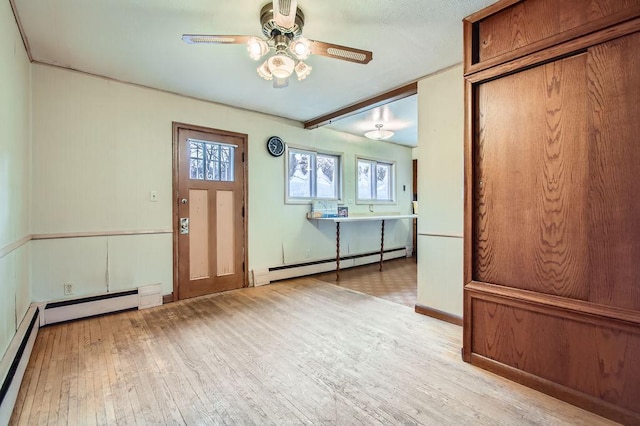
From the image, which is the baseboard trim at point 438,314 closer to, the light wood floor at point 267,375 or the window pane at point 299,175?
the light wood floor at point 267,375

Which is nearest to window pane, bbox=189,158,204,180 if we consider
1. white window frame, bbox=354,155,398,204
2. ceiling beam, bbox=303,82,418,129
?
ceiling beam, bbox=303,82,418,129

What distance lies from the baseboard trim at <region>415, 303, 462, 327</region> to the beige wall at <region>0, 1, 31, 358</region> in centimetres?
311

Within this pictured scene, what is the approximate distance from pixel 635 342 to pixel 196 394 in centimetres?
232

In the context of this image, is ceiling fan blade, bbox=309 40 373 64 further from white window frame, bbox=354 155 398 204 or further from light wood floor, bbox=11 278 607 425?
white window frame, bbox=354 155 398 204

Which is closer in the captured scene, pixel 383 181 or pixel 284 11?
pixel 284 11

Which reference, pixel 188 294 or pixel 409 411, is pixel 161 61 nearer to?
pixel 188 294

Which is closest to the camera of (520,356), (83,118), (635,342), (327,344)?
(635,342)

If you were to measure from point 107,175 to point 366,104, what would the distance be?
2.98 meters

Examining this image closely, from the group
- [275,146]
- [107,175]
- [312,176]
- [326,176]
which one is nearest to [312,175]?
[312,176]

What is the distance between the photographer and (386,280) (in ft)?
14.4

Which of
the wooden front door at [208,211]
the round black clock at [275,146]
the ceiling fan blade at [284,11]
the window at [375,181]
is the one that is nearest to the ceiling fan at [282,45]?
the ceiling fan blade at [284,11]

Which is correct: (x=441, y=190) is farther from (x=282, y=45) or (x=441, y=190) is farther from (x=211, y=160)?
(x=211, y=160)

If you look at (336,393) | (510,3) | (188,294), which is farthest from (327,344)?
(510,3)

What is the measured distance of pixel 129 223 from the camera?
315cm
